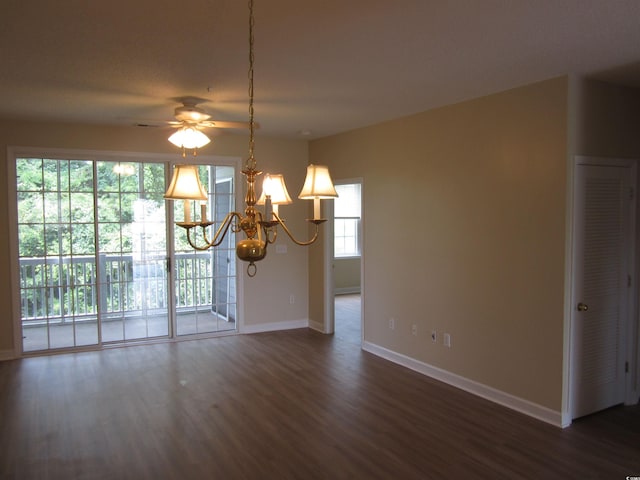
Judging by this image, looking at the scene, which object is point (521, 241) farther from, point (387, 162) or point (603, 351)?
point (387, 162)

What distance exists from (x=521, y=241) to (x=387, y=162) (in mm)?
1962

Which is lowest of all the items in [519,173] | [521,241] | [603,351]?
[603,351]

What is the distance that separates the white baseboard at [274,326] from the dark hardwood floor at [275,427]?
1.37 meters

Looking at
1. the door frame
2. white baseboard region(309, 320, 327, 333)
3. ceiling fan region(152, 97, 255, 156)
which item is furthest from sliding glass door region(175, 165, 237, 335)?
the door frame

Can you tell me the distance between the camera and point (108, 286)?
5.94 metres

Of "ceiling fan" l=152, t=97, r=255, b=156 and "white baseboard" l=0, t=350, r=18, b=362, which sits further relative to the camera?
"white baseboard" l=0, t=350, r=18, b=362

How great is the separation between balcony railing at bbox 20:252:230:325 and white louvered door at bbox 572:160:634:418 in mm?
4414

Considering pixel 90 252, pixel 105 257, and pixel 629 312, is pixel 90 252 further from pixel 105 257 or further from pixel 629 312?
pixel 629 312

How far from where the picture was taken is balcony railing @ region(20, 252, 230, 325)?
18.5 feet

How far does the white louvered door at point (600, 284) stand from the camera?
3.80 m

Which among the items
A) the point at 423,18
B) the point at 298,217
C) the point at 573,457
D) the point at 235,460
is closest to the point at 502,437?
the point at 573,457

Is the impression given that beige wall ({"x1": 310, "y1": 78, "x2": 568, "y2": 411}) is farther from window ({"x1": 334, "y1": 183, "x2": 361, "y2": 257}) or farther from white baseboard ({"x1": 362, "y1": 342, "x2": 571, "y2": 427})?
window ({"x1": 334, "y1": 183, "x2": 361, "y2": 257})

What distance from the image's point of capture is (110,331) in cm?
602

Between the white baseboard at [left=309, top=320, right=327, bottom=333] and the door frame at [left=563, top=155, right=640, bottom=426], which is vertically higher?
the door frame at [left=563, top=155, right=640, bottom=426]
